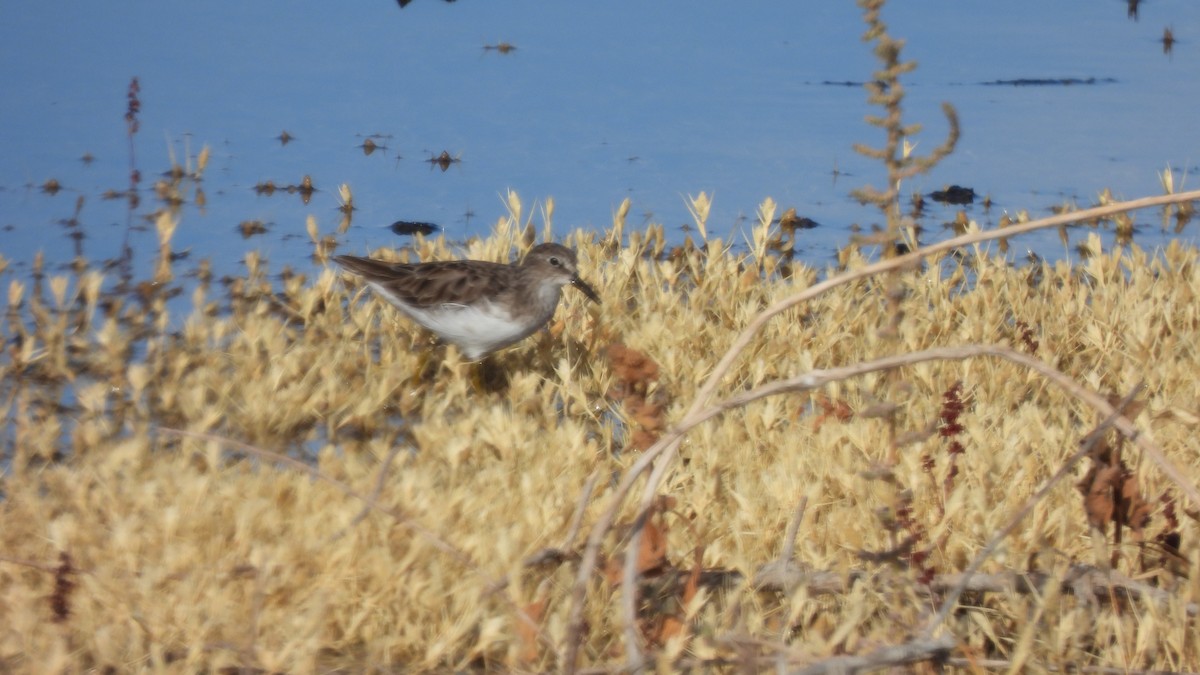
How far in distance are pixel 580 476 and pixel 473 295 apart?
6.14ft

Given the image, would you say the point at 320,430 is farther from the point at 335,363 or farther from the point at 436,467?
the point at 436,467

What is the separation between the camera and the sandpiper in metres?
7.10

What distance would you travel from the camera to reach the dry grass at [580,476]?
3967 millimetres

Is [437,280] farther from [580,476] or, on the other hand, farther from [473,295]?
[580,476]

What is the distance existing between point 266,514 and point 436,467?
1.18 m

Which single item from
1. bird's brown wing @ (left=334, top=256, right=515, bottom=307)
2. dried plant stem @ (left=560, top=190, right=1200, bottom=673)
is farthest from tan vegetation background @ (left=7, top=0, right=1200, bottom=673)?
bird's brown wing @ (left=334, top=256, right=515, bottom=307)

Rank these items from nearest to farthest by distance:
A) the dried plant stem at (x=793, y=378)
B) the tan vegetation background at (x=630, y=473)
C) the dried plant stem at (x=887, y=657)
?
the dried plant stem at (x=793, y=378) < the dried plant stem at (x=887, y=657) < the tan vegetation background at (x=630, y=473)

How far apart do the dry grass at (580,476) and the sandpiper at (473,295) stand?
266 mm

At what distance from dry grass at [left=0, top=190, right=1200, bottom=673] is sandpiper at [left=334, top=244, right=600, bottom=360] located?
266mm

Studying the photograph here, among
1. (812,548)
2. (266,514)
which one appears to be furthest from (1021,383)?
(266,514)

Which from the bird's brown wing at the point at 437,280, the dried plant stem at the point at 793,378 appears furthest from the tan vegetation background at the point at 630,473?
the bird's brown wing at the point at 437,280

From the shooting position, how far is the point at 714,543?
15.5 ft

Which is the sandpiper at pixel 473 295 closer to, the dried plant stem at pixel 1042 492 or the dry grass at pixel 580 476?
the dry grass at pixel 580 476

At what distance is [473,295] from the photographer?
7219mm
